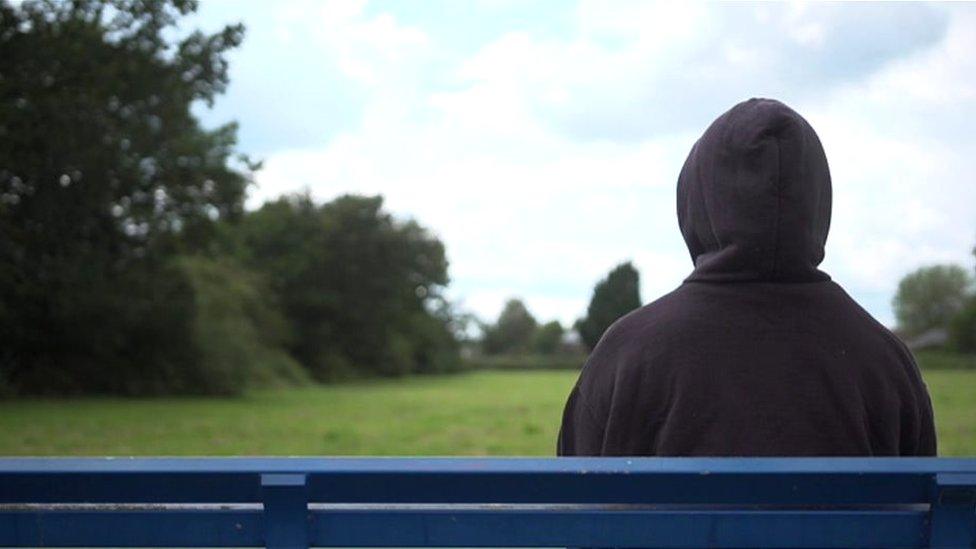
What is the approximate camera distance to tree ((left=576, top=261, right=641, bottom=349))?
13.4ft

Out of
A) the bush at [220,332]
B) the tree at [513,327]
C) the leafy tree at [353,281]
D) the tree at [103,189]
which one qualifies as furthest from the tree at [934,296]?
the leafy tree at [353,281]

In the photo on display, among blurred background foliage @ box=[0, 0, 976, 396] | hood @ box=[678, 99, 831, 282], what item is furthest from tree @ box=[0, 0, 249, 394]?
hood @ box=[678, 99, 831, 282]

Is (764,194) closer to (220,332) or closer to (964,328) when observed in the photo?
(964,328)

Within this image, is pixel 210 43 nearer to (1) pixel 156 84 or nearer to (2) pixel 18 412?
(1) pixel 156 84

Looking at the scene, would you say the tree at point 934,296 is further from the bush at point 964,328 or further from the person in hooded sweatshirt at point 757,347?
the person in hooded sweatshirt at point 757,347

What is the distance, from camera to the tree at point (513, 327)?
A: 2393cm

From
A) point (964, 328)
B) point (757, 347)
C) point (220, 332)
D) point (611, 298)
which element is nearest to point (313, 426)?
point (964, 328)

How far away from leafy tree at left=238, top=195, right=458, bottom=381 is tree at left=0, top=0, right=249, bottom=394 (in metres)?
29.9

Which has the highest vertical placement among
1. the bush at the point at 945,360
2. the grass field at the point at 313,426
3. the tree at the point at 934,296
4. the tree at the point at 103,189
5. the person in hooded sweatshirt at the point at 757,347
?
the tree at the point at 103,189

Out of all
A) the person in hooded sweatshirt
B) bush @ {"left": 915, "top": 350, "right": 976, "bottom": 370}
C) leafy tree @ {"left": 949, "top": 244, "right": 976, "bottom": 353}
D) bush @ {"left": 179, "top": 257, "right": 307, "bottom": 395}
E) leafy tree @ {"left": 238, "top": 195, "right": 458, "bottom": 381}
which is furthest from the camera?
leafy tree @ {"left": 238, "top": 195, "right": 458, "bottom": 381}

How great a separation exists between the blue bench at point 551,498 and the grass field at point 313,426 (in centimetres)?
1191

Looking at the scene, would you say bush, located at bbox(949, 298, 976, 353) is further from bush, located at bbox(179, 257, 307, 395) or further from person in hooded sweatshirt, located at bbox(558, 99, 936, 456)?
bush, located at bbox(179, 257, 307, 395)

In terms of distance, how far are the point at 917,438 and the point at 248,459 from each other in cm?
141

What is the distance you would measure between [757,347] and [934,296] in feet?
49.6
